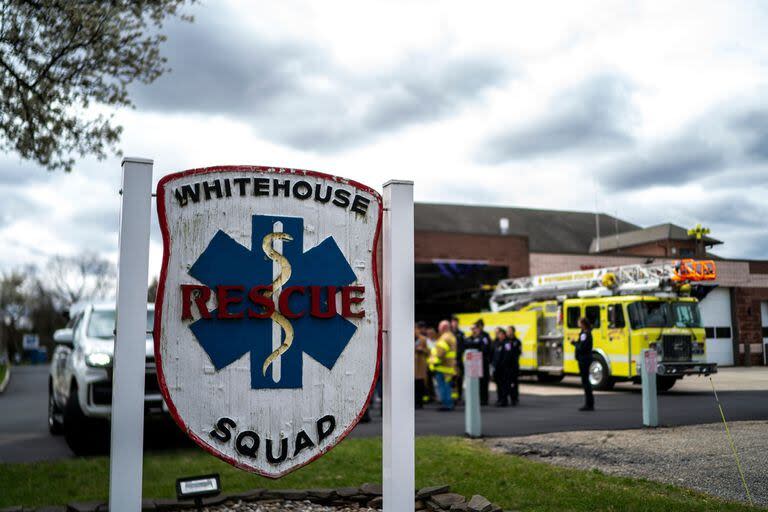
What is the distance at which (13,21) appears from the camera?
9.88 meters

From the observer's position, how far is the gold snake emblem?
13.9 ft

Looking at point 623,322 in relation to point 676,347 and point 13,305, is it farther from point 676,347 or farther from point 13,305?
point 13,305

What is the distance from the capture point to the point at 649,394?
38.8 ft

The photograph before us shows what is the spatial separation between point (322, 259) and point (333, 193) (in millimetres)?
400

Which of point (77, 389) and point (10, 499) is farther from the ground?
point (77, 389)

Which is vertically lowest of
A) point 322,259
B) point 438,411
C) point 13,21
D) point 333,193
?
point 438,411

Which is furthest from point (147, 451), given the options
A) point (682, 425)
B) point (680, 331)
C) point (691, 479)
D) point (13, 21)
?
point (680, 331)

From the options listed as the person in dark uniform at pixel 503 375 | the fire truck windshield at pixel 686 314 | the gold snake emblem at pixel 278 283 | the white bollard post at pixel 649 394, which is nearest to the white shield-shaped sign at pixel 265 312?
the gold snake emblem at pixel 278 283

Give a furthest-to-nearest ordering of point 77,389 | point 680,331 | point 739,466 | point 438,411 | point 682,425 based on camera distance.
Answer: point 680,331 → point 438,411 → point 682,425 → point 77,389 → point 739,466

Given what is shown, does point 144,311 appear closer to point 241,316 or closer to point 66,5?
point 241,316

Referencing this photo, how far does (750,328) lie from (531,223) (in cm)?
5982

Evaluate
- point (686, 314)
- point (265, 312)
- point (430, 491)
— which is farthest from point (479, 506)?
point (686, 314)

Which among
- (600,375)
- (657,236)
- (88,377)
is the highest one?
(657,236)

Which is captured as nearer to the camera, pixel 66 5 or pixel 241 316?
pixel 241 316
